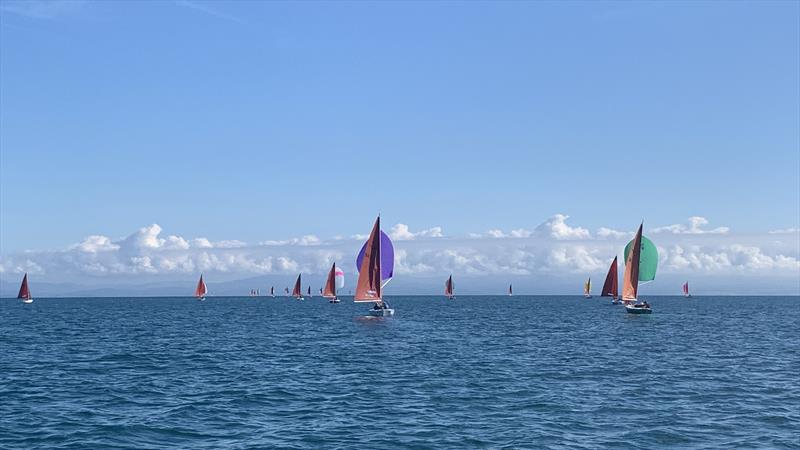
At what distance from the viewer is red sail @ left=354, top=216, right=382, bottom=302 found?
294 feet

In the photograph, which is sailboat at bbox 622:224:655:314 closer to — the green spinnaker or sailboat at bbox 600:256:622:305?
the green spinnaker

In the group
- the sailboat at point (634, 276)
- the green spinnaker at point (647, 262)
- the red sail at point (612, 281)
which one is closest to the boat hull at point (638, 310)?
the sailboat at point (634, 276)

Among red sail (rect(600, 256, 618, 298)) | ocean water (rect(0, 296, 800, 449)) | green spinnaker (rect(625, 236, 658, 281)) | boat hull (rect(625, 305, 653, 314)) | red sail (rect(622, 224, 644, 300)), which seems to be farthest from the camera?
red sail (rect(600, 256, 618, 298))

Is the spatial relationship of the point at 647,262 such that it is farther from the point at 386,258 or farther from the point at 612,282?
the point at 386,258

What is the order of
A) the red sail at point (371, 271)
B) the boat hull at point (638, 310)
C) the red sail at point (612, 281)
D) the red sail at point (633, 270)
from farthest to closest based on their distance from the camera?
the red sail at point (612, 281) < the boat hull at point (638, 310) < the red sail at point (633, 270) < the red sail at point (371, 271)

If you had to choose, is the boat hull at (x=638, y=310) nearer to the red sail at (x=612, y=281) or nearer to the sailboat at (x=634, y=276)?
the sailboat at (x=634, y=276)

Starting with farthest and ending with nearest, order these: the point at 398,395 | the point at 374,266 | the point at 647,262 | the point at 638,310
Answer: the point at 647,262, the point at 638,310, the point at 374,266, the point at 398,395

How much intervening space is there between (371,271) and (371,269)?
0.30 metres

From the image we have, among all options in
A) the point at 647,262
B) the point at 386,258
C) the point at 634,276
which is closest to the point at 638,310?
the point at 634,276

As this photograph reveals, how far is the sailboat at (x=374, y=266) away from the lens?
90.1 metres

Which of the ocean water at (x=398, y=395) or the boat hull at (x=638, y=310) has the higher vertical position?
the boat hull at (x=638, y=310)

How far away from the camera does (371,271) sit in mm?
91875

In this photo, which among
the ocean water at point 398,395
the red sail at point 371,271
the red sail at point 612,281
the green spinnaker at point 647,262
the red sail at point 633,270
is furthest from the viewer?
the red sail at point 612,281

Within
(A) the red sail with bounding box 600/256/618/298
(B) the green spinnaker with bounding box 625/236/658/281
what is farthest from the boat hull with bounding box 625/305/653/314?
(A) the red sail with bounding box 600/256/618/298
